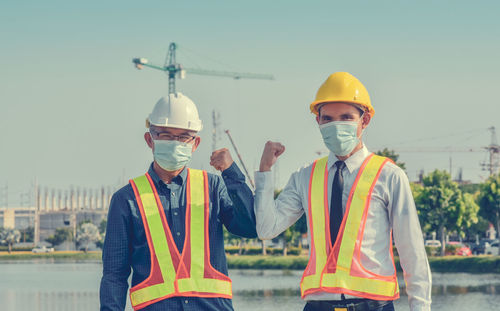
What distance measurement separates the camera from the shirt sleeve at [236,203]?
5.42 meters

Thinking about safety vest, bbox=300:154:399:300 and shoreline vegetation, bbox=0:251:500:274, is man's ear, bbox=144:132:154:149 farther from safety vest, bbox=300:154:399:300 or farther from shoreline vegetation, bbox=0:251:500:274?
shoreline vegetation, bbox=0:251:500:274

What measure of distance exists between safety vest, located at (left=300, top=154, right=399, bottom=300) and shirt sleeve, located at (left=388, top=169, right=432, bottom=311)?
9cm

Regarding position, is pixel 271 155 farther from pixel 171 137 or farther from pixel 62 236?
pixel 62 236

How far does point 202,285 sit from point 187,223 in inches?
14.9

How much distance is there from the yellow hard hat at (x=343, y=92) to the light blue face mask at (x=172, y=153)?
0.81 meters

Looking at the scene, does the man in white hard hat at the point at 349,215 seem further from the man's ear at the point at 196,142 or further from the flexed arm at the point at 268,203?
the man's ear at the point at 196,142

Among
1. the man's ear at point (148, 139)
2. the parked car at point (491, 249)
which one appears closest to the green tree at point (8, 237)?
the parked car at point (491, 249)

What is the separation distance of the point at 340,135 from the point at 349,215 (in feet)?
Answer: 1.50

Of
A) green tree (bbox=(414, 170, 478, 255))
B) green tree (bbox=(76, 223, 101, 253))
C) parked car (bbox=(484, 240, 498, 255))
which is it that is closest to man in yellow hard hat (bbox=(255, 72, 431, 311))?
green tree (bbox=(414, 170, 478, 255))

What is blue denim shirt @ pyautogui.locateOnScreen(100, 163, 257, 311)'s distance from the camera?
526 cm

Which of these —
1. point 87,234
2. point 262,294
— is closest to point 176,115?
point 262,294

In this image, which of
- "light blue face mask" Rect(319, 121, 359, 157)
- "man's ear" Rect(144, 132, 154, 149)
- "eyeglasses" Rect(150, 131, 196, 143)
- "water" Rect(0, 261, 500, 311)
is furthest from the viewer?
"water" Rect(0, 261, 500, 311)

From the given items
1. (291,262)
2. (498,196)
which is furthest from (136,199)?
(291,262)

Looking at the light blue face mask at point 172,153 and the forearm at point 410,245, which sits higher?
the light blue face mask at point 172,153
